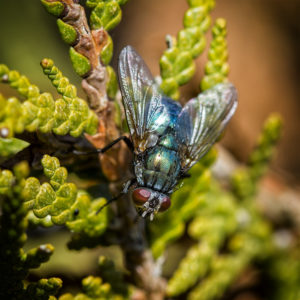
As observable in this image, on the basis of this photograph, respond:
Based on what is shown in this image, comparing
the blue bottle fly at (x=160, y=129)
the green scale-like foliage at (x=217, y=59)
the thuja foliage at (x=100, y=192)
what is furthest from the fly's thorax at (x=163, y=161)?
the green scale-like foliage at (x=217, y=59)

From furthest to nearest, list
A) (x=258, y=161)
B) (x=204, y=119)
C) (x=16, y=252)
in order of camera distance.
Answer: (x=258, y=161)
(x=204, y=119)
(x=16, y=252)

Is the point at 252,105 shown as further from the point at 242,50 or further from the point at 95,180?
the point at 95,180

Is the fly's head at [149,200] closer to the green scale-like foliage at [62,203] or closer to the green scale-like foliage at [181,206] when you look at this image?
the green scale-like foliage at [62,203]

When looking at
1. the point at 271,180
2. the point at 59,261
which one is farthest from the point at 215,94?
the point at 59,261

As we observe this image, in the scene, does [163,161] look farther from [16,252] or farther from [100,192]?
[16,252]

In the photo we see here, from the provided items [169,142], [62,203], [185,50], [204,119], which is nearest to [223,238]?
[204,119]

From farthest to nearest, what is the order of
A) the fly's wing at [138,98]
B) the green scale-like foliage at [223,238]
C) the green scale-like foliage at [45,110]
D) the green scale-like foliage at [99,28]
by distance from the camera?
the green scale-like foliage at [223,238] < the fly's wing at [138,98] < the green scale-like foliage at [99,28] < the green scale-like foliage at [45,110]
